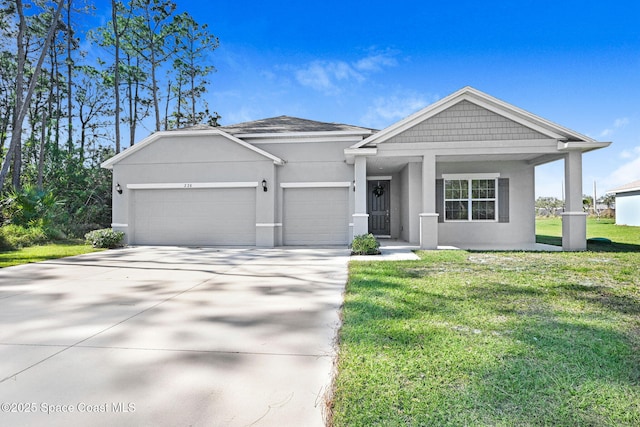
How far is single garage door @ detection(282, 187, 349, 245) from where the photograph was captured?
1204 centimetres

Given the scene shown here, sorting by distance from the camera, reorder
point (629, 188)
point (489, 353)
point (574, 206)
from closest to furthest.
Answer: point (489, 353)
point (574, 206)
point (629, 188)

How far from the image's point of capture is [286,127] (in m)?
13.4

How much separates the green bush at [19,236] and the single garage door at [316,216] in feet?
28.8

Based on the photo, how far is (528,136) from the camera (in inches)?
383

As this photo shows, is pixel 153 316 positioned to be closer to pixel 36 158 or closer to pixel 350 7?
pixel 350 7

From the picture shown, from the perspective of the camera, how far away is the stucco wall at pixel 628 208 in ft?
67.3

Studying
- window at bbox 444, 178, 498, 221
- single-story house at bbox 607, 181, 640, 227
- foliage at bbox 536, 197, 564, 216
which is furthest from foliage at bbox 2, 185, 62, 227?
foliage at bbox 536, 197, 564, 216

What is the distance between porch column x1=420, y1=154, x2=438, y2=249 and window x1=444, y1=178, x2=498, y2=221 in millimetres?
2207

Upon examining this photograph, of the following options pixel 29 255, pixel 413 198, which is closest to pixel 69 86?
pixel 29 255

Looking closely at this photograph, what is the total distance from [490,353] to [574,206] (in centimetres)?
920

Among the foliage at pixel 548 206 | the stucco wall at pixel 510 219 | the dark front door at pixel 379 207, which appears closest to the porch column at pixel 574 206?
the stucco wall at pixel 510 219

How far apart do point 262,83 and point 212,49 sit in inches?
194

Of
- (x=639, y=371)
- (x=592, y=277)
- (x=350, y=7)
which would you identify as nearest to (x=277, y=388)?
(x=639, y=371)

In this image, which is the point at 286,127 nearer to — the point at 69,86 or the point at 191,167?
the point at 191,167
